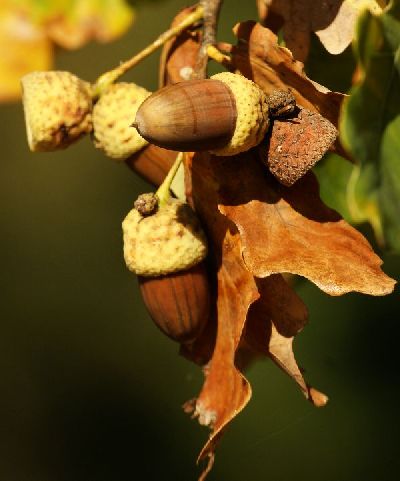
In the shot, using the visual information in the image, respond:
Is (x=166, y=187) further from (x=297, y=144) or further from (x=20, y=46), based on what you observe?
(x=20, y=46)

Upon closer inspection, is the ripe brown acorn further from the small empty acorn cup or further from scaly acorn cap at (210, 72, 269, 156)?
scaly acorn cap at (210, 72, 269, 156)

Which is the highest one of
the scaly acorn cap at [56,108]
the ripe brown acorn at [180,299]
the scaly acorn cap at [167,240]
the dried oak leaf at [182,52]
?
the dried oak leaf at [182,52]

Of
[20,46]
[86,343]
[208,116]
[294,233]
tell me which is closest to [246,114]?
[208,116]

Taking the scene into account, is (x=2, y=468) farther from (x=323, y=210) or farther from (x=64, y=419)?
(x=323, y=210)

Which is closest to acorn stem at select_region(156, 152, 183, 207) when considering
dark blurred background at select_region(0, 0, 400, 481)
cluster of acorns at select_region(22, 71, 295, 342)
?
cluster of acorns at select_region(22, 71, 295, 342)

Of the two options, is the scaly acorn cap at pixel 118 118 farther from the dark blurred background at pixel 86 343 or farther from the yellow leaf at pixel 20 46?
the dark blurred background at pixel 86 343

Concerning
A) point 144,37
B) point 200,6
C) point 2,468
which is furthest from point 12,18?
point 2,468

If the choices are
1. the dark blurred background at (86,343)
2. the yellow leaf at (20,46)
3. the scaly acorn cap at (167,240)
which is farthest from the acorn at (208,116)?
the dark blurred background at (86,343)

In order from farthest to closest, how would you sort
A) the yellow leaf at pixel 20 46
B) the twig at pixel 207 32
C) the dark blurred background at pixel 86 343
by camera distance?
the dark blurred background at pixel 86 343, the yellow leaf at pixel 20 46, the twig at pixel 207 32
